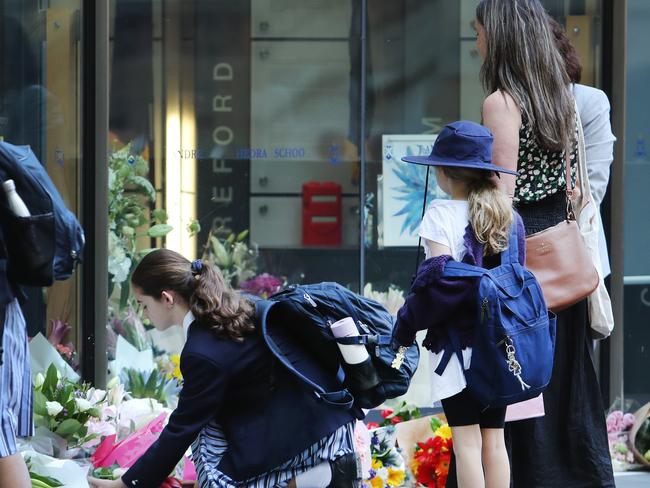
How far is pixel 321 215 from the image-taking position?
658 cm

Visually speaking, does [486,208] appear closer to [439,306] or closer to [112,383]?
[439,306]

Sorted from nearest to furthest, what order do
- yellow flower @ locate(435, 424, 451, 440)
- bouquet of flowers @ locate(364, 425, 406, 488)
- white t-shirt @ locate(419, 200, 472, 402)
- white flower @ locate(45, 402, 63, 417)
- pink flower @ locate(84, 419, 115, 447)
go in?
white t-shirt @ locate(419, 200, 472, 402) < white flower @ locate(45, 402, 63, 417) < pink flower @ locate(84, 419, 115, 447) < bouquet of flowers @ locate(364, 425, 406, 488) < yellow flower @ locate(435, 424, 451, 440)

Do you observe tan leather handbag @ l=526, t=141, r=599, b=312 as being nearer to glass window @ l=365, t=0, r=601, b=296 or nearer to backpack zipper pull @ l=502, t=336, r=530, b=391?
backpack zipper pull @ l=502, t=336, r=530, b=391

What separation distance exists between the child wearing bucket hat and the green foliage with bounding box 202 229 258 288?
2456 millimetres

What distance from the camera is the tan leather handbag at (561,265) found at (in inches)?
173

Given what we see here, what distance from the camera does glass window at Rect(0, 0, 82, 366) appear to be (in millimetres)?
5438

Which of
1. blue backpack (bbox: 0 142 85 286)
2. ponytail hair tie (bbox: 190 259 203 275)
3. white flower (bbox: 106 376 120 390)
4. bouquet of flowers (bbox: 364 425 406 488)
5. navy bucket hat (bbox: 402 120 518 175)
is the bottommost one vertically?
bouquet of flowers (bbox: 364 425 406 488)

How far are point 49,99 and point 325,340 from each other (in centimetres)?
223

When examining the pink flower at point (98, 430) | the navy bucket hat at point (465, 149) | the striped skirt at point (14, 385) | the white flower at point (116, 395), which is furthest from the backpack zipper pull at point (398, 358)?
the white flower at point (116, 395)

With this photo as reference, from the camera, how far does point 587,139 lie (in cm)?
477

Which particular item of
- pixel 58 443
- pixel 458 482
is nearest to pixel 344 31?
pixel 58 443

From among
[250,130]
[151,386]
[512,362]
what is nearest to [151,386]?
[151,386]

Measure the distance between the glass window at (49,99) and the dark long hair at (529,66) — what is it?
203 centimetres

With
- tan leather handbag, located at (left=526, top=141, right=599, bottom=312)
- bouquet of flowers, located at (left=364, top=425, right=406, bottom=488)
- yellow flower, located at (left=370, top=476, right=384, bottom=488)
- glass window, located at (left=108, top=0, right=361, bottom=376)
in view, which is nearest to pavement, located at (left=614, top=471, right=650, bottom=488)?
bouquet of flowers, located at (left=364, top=425, right=406, bottom=488)
